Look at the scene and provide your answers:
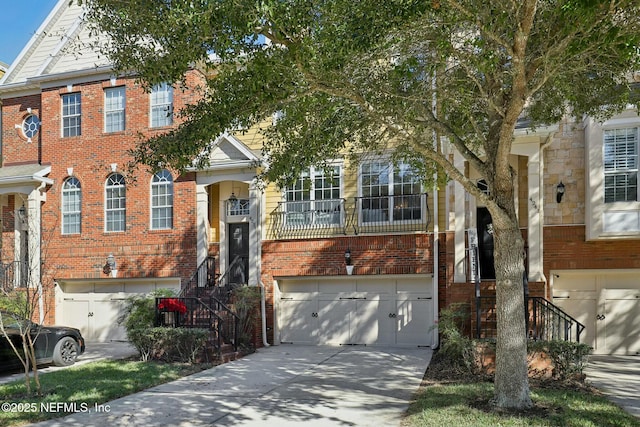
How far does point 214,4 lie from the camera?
6199 millimetres

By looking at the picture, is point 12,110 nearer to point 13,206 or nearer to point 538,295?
point 13,206

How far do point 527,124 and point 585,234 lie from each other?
115 inches

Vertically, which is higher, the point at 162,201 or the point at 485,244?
the point at 162,201

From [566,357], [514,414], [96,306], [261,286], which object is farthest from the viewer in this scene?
[96,306]

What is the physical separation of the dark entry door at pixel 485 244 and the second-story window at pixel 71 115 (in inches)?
481

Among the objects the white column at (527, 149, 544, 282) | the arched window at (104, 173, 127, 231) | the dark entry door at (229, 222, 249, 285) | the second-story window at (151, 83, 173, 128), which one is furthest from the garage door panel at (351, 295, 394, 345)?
the second-story window at (151, 83, 173, 128)

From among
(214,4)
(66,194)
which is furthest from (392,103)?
(66,194)

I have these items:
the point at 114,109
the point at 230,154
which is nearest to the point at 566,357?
the point at 230,154

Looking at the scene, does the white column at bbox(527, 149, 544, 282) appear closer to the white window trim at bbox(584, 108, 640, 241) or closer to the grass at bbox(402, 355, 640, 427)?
the white window trim at bbox(584, 108, 640, 241)

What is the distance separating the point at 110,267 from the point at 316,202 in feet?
21.3

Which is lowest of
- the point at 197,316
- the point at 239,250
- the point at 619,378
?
the point at 619,378

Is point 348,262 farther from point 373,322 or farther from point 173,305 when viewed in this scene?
point 173,305

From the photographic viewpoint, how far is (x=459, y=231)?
13391mm

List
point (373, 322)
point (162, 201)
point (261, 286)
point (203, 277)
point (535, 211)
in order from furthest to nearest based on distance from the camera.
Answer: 1. point (162, 201)
2. point (203, 277)
3. point (261, 286)
4. point (373, 322)
5. point (535, 211)
